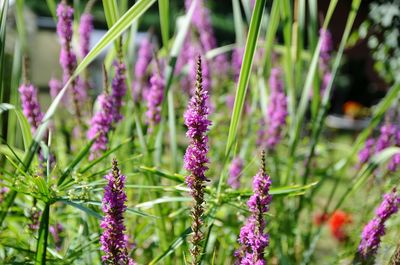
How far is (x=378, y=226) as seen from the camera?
5.72 ft

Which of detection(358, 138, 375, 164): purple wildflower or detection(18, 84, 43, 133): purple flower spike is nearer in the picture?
detection(18, 84, 43, 133): purple flower spike

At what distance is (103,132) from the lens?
2.03 meters

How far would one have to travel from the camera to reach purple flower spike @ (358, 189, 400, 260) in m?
1.73

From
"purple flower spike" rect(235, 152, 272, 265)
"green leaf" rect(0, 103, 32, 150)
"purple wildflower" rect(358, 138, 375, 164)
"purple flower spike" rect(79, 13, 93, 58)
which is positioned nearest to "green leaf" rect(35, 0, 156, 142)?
"green leaf" rect(0, 103, 32, 150)

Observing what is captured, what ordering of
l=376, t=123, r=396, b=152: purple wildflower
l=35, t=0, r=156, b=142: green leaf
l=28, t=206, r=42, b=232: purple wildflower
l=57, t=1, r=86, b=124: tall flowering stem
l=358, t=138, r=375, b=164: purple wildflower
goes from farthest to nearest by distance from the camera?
l=358, t=138, r=375, b=164: purple wildflower, l=376, t=123, r=396, b=152: purple wildflower, l=57, t=1, r=86, b=124: tall flowering stem, l=28, t=206, r=42, b=232: purple wildflower, l=35, t=0, r=156, b=142: green leaf

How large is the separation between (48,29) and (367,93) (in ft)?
34.5

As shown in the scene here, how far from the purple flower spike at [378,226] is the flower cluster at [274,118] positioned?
3.18 ft

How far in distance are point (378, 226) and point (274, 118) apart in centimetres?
105

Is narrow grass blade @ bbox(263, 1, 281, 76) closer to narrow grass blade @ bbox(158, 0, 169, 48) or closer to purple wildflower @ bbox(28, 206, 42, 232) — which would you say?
narrow grass blade @ bbox(158, 0, 169, 48)

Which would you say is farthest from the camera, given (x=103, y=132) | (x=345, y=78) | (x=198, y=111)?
(x=345, y=78)

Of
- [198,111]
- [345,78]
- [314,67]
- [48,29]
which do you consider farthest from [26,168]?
[345,78]

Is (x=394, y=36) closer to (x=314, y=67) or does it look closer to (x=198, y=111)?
(x=314, y=67)

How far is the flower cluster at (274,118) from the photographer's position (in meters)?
2.70

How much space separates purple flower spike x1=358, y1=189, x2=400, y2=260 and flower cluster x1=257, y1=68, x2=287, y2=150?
0.97 meters
